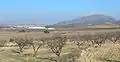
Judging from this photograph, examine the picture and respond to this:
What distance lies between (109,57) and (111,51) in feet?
3.15

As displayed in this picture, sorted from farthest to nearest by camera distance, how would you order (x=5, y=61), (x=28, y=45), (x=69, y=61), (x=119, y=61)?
1. (x=28, y=45)
2. (x=5, y=61)
3. (x=69, y=61)
4. (x=119, y=61)

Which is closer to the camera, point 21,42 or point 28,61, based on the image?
point 28,61

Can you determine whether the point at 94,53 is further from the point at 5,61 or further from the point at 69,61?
the point at 5,61

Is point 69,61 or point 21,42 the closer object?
point 69,61

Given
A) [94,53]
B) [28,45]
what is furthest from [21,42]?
[94,53]

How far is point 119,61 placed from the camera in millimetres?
27062

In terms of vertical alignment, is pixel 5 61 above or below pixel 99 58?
below

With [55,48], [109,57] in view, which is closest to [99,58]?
[109,57]

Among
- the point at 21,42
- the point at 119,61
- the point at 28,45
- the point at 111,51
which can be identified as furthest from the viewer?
the point at 28,45

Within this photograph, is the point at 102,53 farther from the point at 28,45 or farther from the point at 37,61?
the point at 28,45

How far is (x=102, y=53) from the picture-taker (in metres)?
29.2

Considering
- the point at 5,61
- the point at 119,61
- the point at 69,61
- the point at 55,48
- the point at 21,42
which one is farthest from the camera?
the point at 21,42

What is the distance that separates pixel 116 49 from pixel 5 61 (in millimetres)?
26645

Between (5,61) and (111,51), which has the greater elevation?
(111,51)
